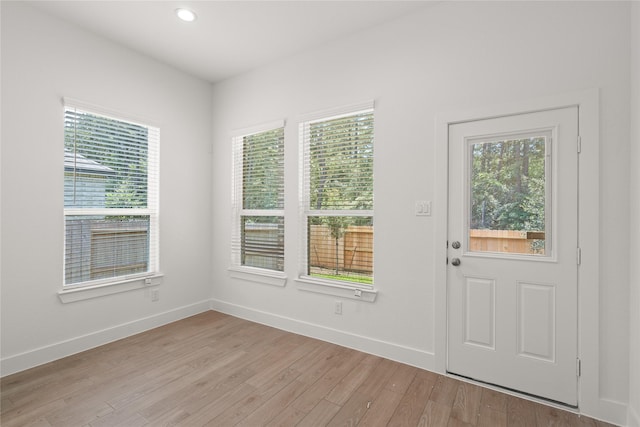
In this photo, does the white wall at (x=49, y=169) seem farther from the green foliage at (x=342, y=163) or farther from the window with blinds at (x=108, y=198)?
the green foliage at (x=342, y=163)

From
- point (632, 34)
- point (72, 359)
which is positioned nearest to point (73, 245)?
point (72, 359)

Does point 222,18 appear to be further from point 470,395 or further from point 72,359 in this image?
point 470,395

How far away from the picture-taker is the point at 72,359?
2732mm

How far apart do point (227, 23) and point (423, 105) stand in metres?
1.93

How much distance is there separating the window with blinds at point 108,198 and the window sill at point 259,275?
2.99ft

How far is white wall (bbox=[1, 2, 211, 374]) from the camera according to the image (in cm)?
248

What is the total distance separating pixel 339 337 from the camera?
9.98 ft

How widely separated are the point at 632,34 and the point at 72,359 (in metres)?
4.85

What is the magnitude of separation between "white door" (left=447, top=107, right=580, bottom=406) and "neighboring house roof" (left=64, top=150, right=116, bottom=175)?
3270 mm

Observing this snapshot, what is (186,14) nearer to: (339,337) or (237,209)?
(237,209)

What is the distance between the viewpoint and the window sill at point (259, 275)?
3486mm

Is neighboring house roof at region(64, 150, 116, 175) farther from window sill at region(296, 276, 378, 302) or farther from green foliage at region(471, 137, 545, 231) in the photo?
green foliage at region(471, 137, 545, 231)

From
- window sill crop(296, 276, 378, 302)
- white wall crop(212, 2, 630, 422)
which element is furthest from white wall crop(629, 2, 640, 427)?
window sill crop(296, 276, 378, 302)

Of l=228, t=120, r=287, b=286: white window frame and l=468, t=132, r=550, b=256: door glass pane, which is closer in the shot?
l=468, t=132, r=550, b=256: door glass pane
